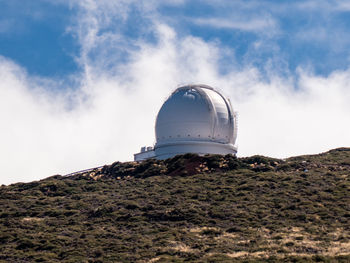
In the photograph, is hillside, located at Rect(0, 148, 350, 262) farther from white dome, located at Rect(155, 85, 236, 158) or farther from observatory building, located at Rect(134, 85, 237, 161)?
white dome, located at Rect(155, 85, 236, 158)

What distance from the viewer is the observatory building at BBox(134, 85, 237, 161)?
189 ft

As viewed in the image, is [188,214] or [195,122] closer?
[188,214]

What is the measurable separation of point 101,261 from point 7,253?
205 inches

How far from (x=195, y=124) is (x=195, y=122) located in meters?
0.20

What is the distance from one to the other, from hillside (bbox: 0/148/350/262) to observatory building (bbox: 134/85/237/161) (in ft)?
15.8

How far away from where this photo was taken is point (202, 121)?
5766 cm

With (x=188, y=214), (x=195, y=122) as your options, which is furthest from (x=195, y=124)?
(x=188, y=214)

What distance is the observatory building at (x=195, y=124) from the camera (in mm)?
57750

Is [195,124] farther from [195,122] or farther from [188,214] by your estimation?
[188,214]

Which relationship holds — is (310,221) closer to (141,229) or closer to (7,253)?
(141,229)

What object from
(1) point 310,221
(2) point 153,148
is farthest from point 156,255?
(2) point 153,148

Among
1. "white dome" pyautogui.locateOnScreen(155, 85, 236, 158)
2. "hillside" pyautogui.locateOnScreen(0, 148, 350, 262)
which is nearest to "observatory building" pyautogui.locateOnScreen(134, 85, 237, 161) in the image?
"white dome" pyautogui.locateOnScreen(155, 85, 236, 158)

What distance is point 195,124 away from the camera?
2274 inches

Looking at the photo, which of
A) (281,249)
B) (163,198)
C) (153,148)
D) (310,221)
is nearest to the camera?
(281,249)
